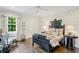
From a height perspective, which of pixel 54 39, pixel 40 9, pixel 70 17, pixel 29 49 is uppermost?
pixel 40 9

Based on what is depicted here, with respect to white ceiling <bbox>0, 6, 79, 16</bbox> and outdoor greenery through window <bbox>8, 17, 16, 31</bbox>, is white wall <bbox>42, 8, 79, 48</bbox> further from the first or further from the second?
outdoor greenery through window <bbox>8, 17, 16, 31</bbox>

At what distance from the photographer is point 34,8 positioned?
2.17 metres

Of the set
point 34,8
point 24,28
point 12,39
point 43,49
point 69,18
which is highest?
point 34,8

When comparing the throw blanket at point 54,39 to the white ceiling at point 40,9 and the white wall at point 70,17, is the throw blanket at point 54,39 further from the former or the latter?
the white ceiling at point 40,9

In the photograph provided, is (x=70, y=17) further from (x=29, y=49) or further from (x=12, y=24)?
(x=12, y=24)

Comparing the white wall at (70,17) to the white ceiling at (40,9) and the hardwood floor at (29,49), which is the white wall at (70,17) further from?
the hardwood floor at (29,49)

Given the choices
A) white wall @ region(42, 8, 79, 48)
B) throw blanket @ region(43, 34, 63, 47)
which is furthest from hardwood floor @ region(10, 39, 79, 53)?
white wall @ region(42, 8, 79, 48)

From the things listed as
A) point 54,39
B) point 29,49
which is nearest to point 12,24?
point 29,49

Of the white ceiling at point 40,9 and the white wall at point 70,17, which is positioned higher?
the white ceiling at point 40,9

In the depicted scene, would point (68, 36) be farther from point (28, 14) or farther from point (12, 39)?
point (12, 39)

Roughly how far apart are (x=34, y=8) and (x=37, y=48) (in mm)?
784

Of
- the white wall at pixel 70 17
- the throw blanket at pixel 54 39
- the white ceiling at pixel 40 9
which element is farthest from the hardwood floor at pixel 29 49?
the white ceiling at pixel 40 9

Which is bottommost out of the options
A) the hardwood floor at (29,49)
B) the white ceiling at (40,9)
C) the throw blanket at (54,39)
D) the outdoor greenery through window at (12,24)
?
the hardwood floor at (29,49)
